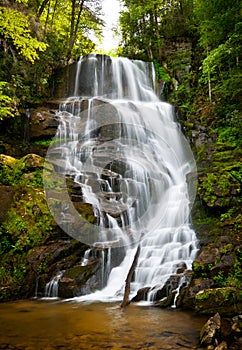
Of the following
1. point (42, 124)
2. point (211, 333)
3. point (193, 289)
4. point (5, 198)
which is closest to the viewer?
point (211, 333)

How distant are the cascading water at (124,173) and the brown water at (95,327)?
3.88ft

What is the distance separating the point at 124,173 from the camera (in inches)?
491

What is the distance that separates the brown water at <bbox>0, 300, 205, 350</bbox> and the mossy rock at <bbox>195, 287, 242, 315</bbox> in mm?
260

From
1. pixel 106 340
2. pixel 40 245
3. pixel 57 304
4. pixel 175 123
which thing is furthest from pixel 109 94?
pixel 106 340

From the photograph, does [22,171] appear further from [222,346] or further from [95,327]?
[222,346]

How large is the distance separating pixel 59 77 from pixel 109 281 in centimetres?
1400

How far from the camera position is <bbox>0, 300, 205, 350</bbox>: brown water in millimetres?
4359

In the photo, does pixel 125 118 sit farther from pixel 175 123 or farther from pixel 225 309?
pixel 225 309

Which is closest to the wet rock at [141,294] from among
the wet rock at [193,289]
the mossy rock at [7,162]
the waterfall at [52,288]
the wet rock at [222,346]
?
the wet rock at [193,289]

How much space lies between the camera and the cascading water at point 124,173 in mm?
8617

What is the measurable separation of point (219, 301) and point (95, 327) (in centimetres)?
228

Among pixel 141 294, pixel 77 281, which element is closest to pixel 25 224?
pixel 77 281

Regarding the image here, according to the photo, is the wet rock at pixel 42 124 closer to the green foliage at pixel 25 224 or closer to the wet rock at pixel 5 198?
the wet rock at pixel 5 198

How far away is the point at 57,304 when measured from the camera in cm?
687
